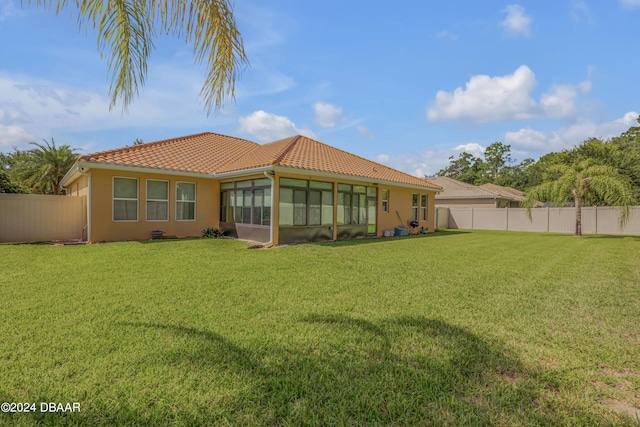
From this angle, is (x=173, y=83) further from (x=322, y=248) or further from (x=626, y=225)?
(x=626, y=225)

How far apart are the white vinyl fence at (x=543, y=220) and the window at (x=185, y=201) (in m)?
18.8

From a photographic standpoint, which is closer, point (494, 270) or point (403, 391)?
point (403, 391)

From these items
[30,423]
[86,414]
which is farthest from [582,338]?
[30,423]

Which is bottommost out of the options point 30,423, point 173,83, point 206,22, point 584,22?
point 30,423

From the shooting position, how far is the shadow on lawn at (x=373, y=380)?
2.31 meters

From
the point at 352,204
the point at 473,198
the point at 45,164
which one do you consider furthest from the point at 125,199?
the point at 473,198

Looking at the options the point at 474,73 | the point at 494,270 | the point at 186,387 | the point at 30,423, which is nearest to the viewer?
the point at 30,423

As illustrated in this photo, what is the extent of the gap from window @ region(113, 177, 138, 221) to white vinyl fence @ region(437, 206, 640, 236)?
21.1 m

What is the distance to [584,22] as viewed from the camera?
9602 mm

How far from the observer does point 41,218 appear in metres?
12.3

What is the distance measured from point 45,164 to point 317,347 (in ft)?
98.2

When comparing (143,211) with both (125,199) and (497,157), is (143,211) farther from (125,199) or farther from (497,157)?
(497,157)

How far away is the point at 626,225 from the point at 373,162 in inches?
622

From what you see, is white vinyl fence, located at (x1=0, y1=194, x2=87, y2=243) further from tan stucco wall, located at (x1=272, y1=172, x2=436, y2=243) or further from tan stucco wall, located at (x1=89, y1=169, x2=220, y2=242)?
tan stucco wall, located at (x1=272, y1=172, x2=436, y2=243)
